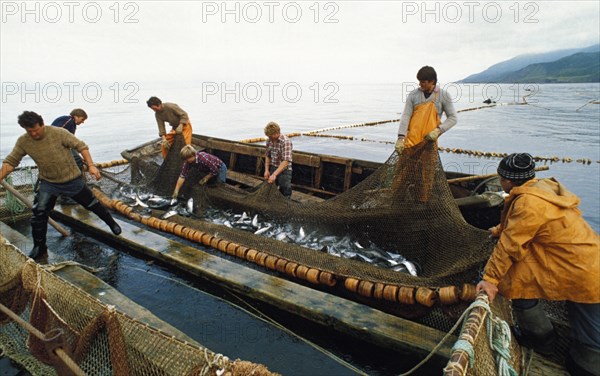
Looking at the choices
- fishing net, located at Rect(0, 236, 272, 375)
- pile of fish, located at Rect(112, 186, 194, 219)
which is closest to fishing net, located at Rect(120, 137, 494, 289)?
pile of fish, located at Rect(112, 186, 194, 219)

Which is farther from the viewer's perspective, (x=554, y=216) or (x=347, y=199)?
(x=347, y=199)

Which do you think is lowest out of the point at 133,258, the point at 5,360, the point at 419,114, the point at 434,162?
the point at 5,360

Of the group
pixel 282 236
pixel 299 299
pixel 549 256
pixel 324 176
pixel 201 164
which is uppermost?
pixel 201 164

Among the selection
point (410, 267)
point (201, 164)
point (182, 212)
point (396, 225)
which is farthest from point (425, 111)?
point (182, 212)

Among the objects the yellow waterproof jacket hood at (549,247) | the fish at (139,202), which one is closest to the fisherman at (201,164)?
the fish at (139,202)

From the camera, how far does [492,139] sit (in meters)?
25.3

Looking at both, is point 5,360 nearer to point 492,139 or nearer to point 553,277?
point 553,277

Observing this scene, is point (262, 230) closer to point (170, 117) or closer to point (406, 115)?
point (406, 115)

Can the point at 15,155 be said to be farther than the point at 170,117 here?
No

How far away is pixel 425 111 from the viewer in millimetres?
5348

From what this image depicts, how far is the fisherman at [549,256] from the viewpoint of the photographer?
2598 mm

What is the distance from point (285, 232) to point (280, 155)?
176cm

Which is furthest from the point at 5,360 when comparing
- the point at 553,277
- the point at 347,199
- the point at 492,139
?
the point at 492,139

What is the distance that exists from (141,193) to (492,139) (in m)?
24.9
